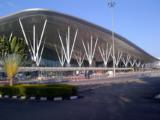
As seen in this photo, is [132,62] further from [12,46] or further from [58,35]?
[12,46]

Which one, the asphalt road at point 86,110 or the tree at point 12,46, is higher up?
the tree at point 12,46

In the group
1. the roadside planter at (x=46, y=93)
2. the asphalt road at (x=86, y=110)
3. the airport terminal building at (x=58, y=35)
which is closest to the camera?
the asphalt road at (x=86, y=110)

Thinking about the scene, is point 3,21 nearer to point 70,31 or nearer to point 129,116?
point 70,31

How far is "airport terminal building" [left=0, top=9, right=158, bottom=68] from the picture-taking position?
2399 inches

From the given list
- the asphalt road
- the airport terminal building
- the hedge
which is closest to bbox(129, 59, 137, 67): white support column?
the airport terminal building

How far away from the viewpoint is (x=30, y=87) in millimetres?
24172

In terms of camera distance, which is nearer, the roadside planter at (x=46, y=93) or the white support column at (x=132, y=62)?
the roadside planter at (x=46, y=93)

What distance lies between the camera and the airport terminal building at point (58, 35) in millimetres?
60938

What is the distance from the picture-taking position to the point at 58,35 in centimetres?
7538

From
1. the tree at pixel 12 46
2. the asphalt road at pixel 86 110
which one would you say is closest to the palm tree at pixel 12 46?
the tree at pixel 12 46

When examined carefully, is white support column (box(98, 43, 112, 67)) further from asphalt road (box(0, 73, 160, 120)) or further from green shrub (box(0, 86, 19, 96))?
asphalt road (box(0, 73, 160, 120))

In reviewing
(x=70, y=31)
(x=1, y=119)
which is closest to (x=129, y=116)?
(x=1, y=119)

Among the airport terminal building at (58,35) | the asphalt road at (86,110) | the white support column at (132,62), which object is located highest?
the airport terminal building at (58,35)

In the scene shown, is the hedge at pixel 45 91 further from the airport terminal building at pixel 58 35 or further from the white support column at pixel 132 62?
the white support column at pixel 132 62
